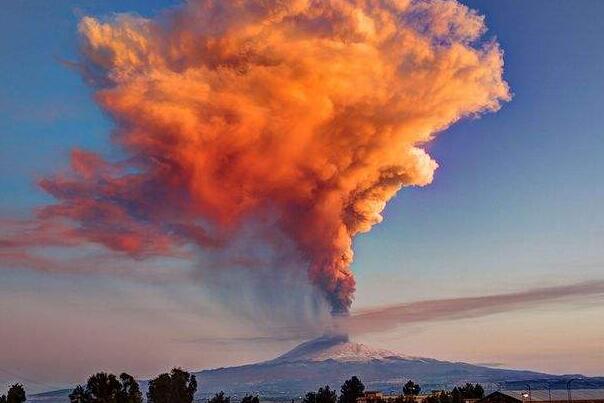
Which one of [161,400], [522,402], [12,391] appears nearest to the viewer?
[522,402]

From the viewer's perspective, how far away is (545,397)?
161 m

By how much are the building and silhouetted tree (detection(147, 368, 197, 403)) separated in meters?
77.9

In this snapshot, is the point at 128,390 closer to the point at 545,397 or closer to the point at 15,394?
the point at 15,394

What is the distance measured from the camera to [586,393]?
17575 cm

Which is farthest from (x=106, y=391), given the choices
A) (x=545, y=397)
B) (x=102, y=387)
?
(x=545, y=397)

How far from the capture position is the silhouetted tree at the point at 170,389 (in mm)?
188500

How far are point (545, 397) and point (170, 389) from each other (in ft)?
306

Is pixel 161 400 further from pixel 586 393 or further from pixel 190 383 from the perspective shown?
pixel 586 393

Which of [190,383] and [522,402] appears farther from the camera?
[190,383]

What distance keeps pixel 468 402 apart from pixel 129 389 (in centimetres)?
8959

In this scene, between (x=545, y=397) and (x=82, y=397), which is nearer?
(x=545, y=397)

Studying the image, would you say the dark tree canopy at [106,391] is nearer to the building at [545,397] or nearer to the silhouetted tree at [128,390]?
the silhouetted tree at [128,390]

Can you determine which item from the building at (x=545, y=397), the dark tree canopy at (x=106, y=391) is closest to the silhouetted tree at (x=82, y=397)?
the dark tree canopy at (x=106, y=391)

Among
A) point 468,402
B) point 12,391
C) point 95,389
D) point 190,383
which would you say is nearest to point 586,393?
point 468,402
